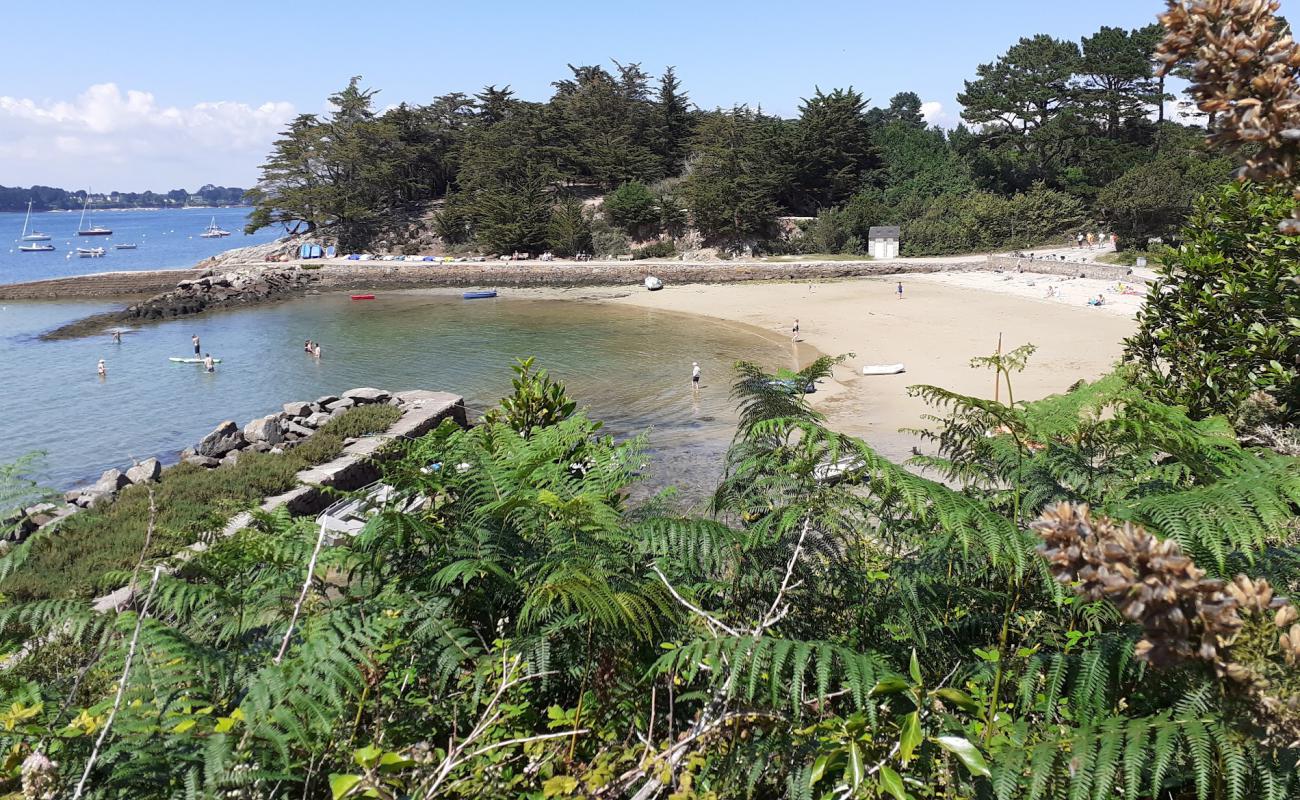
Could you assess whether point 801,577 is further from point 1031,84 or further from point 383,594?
point 1031,84

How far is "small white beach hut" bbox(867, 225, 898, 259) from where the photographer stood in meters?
57.5

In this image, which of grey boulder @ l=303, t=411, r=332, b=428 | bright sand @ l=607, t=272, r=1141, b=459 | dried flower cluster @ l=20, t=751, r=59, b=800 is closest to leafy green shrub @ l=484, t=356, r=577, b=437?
dried flower cluster @ l=20, t=751, r=59, b=800

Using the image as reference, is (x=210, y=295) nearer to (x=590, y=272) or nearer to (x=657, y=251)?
(x=590, y=272)

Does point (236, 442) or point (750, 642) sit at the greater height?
point (750, 642)

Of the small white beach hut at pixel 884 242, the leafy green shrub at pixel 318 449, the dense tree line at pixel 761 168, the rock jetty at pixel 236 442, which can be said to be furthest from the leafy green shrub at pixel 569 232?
the leafy green shrub at pixel 318 449

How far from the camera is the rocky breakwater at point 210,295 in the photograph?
149ft

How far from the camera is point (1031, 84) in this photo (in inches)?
2504

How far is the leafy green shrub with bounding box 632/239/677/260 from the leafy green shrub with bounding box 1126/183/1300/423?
179ft

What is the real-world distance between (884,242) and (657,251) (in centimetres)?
1800

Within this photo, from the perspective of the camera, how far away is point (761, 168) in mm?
64500

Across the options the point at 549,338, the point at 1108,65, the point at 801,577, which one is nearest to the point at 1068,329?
the point at 549,338

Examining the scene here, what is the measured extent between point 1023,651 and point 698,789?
1234mm

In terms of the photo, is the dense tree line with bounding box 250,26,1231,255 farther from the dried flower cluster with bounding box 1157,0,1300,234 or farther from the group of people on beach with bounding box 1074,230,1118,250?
the dried flower cluster with bounding box 1157,0,1300,234

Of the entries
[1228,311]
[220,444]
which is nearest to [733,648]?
[1228,311]
